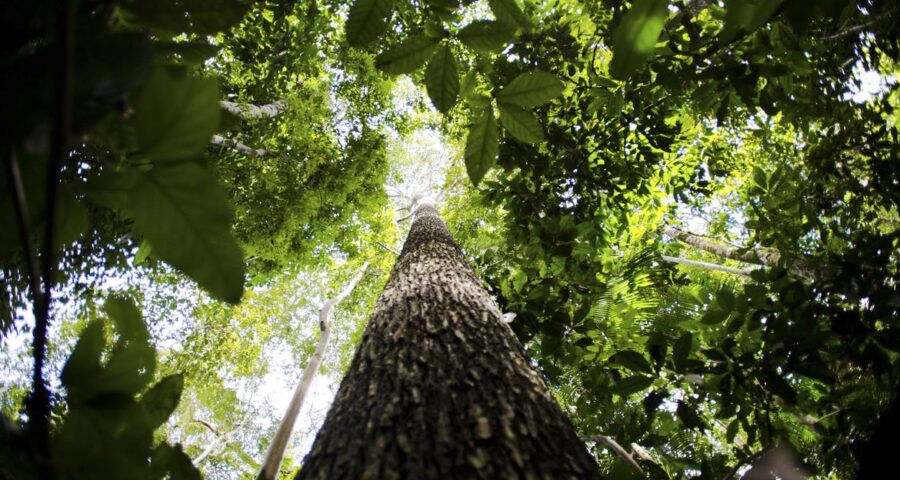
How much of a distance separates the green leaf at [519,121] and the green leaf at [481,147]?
30 millimetres

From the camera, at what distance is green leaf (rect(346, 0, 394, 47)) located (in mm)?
714

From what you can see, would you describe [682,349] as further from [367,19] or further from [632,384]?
[367,19]

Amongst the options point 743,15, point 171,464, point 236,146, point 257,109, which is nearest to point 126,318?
point 171,464

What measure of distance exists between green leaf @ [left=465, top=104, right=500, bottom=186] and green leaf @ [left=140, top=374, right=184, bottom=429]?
2.01ft

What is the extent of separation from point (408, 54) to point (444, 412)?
830 millimetres

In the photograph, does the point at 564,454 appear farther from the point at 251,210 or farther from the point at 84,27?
the point at 251,210

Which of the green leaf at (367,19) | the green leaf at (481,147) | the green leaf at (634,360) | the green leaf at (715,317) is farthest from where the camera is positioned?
the green leaf at (715,317)

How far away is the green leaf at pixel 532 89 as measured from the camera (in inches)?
30.3

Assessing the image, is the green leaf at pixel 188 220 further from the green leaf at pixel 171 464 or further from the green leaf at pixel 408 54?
the green leaf at pixel 408 54

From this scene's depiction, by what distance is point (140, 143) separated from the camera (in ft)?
1.06

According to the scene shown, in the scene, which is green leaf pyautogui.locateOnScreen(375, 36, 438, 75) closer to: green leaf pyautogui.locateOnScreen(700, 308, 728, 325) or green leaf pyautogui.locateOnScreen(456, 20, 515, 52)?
green leaf pyautogui.locateOnScreen(456, 20, 515, 52)

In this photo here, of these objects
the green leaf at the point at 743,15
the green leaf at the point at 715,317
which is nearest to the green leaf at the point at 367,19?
the green leaf at the point at 743,15

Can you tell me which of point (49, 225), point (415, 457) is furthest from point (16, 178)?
point (415, 457)

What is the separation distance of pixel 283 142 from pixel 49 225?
18.7 ft
